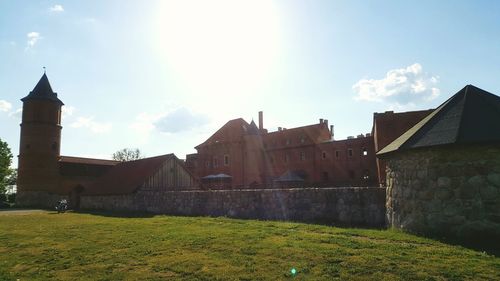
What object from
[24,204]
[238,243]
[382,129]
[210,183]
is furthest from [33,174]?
[238,243]

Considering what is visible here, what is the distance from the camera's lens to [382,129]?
3722cm

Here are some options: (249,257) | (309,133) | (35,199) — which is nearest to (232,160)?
(309,133)

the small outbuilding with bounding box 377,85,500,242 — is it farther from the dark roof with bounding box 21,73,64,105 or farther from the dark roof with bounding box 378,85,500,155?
the dark roof with bounding box 21,73,64,105

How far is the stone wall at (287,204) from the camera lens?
1391cm

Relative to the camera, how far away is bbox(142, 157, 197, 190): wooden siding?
30753mm

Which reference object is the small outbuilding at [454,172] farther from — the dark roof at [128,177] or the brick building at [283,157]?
the brick building at [283,157]

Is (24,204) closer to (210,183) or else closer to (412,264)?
(210,183)

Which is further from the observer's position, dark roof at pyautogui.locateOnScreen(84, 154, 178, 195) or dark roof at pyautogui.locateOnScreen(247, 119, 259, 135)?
dark roof at pyautogui.locateOnScreen(247, 119, 259, 135)

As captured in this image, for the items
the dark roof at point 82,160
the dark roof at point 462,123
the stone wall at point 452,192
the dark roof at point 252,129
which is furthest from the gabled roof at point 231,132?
the stone wall at point 452,192

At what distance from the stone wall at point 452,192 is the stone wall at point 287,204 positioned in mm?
2354

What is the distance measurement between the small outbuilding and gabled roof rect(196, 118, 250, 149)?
39.3m

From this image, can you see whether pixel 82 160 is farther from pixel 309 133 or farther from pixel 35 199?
pixel 309 133

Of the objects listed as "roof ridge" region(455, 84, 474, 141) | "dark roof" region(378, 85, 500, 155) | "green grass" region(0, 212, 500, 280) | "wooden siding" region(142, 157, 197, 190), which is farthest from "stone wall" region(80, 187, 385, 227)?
"wooden siding" region(142, 157, 197, 190)

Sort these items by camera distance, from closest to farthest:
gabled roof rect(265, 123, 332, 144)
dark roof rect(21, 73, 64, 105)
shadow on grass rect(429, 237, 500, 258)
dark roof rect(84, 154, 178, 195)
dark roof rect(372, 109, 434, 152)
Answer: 1. shadow on grass rect(429, 237, 500, 258)
2. dark roof rect(84, 154, 178, 195)
3. dark roof rect(372, 109, 434, 152)
4. dark roof rect(21, 73, 64, 105)
5. gabled roof rect(265, 123, 332, 144)
